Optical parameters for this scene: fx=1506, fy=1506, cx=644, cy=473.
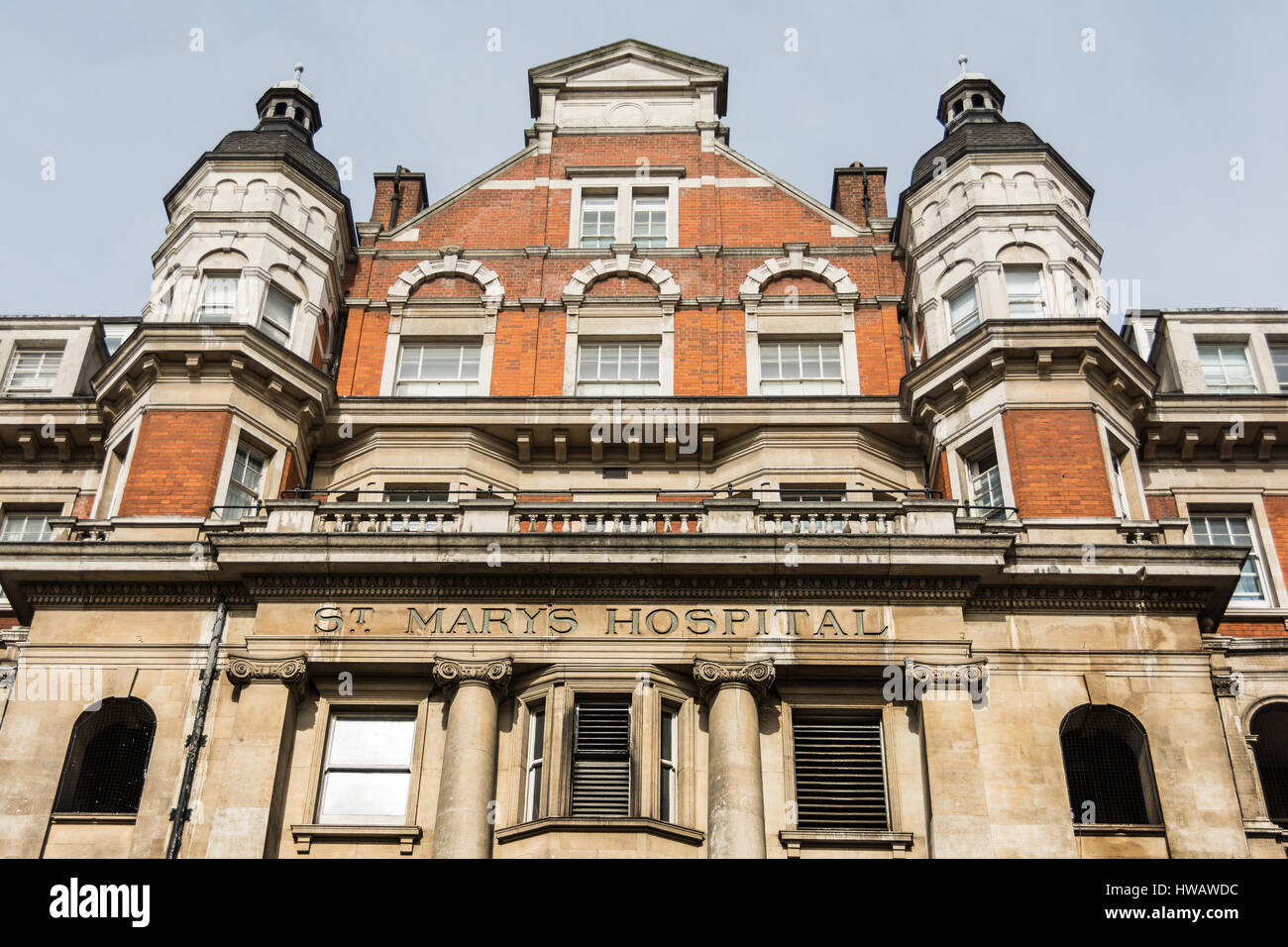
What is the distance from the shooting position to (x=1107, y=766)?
23188 millimetres

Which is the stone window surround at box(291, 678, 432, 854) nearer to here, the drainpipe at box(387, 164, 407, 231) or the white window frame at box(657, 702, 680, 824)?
the white window frame at box(657, 702, 680, 824)

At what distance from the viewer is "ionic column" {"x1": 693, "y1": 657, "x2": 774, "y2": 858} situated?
21172 mm

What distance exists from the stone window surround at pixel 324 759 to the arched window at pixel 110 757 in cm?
268

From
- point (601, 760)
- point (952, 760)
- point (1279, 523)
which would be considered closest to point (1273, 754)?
point (1279, 523)

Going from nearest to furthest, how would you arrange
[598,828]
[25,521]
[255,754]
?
1. [598,828]
2. [255,754]
3. [25,521]

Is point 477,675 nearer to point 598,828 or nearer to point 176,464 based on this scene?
point 598,828

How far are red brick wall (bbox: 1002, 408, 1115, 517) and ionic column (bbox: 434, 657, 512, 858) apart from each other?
9.60m

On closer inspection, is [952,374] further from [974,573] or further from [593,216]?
[593,216]

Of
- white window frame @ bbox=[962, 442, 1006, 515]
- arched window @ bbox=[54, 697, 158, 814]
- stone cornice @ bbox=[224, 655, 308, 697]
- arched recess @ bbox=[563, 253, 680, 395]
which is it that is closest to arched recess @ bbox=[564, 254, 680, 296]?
arched recess @ bbox=[563, 253, 680, 395]

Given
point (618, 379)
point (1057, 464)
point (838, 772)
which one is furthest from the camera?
point (618, 379)

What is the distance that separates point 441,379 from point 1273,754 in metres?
17.5
